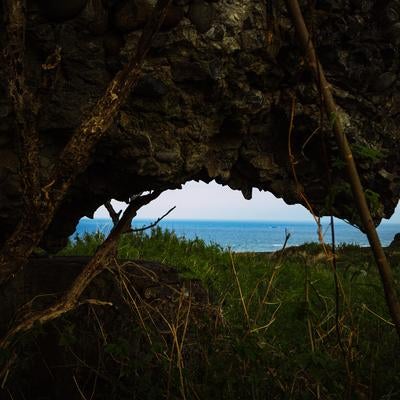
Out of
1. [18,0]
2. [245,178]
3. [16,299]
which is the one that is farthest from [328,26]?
[16,299]

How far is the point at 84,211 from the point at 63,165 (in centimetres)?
196

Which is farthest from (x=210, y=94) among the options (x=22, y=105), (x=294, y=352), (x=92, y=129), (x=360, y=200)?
(x=294, y=352)

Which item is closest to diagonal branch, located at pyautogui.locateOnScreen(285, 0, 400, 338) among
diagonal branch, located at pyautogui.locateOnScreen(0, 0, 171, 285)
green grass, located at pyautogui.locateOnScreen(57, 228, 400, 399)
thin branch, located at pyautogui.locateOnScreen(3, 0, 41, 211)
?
green grass, located at pyautogui.locateOnScreen(57, 228, 400, 399)

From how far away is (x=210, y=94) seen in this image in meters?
3.82

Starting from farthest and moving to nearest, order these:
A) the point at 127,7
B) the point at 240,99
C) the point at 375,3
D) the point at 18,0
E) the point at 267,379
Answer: the point at 375,3, the point at 240,99, the point at 127,7, the point at 267,379, the point at 18,0

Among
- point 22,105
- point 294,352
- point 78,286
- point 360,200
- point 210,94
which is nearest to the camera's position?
point 360,200

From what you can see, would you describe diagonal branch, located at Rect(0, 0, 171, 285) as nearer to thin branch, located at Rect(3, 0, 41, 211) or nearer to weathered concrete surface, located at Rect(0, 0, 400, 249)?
thin branch, located at Rect(3, 0, 41, 211)

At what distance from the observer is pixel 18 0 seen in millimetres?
2678

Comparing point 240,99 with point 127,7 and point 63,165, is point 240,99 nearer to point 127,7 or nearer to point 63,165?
point 127,7

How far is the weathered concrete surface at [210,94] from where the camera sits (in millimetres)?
3477

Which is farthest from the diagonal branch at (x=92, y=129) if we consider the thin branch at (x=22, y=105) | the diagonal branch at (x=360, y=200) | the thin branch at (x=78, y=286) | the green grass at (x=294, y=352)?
the green grass at (x=294, y=352)

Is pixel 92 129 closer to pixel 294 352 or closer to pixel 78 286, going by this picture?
pixel 78 286

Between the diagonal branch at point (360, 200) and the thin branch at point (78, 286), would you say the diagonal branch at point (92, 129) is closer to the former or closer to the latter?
the diagonal branch at point (360, 200)

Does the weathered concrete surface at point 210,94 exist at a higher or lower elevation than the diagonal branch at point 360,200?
higher
